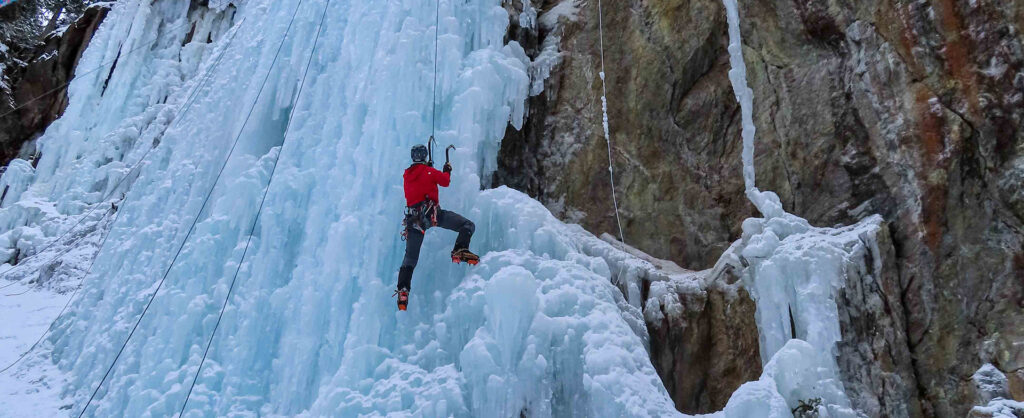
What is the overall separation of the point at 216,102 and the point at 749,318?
6144mm

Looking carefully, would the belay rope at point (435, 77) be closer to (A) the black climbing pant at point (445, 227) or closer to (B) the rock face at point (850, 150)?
(A) the black climbing pant at point (445, 227)

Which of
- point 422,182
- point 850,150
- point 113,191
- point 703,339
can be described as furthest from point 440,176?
point 113,191

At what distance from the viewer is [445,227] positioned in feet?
18.4

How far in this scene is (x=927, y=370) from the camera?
16.5 ft

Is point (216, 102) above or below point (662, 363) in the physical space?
above

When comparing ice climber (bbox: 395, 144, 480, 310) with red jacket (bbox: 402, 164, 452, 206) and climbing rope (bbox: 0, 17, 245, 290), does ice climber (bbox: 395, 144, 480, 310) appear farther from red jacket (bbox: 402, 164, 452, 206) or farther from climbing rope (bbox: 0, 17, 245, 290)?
climbing rope (bbox: 0, 17, 245, 290)

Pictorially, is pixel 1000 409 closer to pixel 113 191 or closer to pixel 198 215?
pixel 198 215

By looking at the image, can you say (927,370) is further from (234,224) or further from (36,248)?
(36,248)

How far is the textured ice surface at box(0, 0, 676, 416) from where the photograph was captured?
503 cm

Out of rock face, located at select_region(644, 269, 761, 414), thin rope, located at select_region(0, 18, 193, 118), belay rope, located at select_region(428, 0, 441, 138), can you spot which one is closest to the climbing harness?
belay rope, located at select_region(428, 0, 441, 138)

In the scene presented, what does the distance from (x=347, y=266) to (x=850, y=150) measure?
13.3 ft

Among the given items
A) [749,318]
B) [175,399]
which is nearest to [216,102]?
[175,399]

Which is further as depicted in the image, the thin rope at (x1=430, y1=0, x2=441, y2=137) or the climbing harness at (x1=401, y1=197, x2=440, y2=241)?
the thin rope at (x1=430, y1=0, x2=441, y2=137)

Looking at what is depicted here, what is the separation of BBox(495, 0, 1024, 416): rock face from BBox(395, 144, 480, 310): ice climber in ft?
4.96
